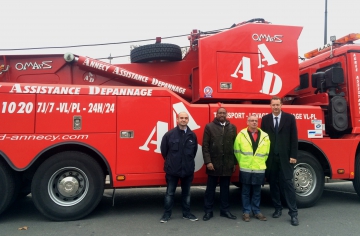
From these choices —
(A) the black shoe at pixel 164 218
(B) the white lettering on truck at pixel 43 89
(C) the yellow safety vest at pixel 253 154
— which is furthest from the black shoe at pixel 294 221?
(B) the white lettering on truck at pixel 43 89

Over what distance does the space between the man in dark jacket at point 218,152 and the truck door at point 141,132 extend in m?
0.80

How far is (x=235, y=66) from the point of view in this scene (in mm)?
A: 5914

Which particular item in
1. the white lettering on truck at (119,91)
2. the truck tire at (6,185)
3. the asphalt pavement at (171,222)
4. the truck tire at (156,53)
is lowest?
the asphalt pavement at (171,222)

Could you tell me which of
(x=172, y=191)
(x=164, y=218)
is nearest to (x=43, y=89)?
(x=172, y=191)

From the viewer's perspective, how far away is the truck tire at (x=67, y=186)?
16.2ft

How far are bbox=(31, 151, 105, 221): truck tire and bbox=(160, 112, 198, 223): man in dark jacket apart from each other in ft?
3.75

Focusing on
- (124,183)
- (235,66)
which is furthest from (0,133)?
(235,66)

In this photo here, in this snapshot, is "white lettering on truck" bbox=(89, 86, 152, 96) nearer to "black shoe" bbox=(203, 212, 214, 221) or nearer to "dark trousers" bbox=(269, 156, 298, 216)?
"black shoe" bbox=(203, 212, 214, 221)

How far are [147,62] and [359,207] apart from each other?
5.15 m

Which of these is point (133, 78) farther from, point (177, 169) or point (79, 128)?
point (177, 169)

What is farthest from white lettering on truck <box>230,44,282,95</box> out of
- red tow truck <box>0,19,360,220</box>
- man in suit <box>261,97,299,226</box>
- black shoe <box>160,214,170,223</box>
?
black shoe <box>160,214,170,223</box>

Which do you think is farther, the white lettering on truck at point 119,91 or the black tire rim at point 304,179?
the black tire rim at point 304,179

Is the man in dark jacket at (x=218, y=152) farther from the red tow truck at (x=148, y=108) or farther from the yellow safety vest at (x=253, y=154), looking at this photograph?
the red tow truck at (x=148, y=108)

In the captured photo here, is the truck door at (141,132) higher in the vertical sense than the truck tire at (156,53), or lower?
lower
